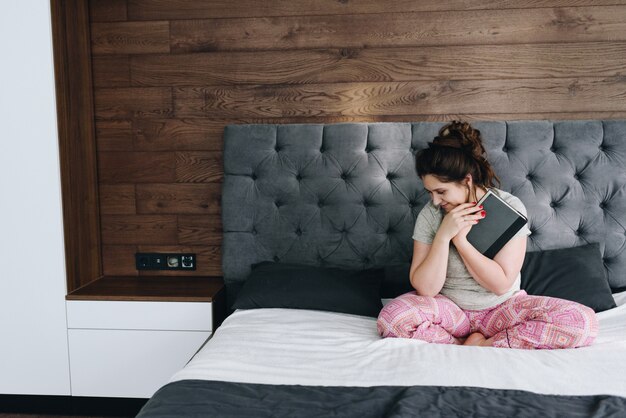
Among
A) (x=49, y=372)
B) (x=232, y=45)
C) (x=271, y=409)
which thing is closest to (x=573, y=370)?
(x=271, y=409)

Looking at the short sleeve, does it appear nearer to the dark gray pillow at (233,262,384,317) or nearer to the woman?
the woman

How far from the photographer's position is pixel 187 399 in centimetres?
125

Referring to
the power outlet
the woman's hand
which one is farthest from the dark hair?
the power outlet

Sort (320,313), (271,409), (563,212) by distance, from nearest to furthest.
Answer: (271,409) → (320,313) → (563,212)

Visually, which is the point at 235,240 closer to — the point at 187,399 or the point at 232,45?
the point at 232,45

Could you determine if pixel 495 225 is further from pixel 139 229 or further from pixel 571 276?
pixel 139 229

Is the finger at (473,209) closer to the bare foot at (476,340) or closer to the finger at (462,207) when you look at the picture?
the finger at (462,207)

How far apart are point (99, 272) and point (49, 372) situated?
500 millimetres

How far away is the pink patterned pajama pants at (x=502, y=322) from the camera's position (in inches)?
62.2

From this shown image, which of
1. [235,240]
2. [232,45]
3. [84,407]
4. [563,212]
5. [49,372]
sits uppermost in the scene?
[232,45]

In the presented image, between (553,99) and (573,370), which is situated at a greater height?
(553,99)

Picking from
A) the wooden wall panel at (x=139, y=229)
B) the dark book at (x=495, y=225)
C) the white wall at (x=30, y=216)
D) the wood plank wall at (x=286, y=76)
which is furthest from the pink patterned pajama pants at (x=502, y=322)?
the white wall at (x=30, y=216)

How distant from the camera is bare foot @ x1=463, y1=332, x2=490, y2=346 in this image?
5.51 feet

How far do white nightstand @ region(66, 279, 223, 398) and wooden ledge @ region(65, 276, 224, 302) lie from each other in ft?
0.06
